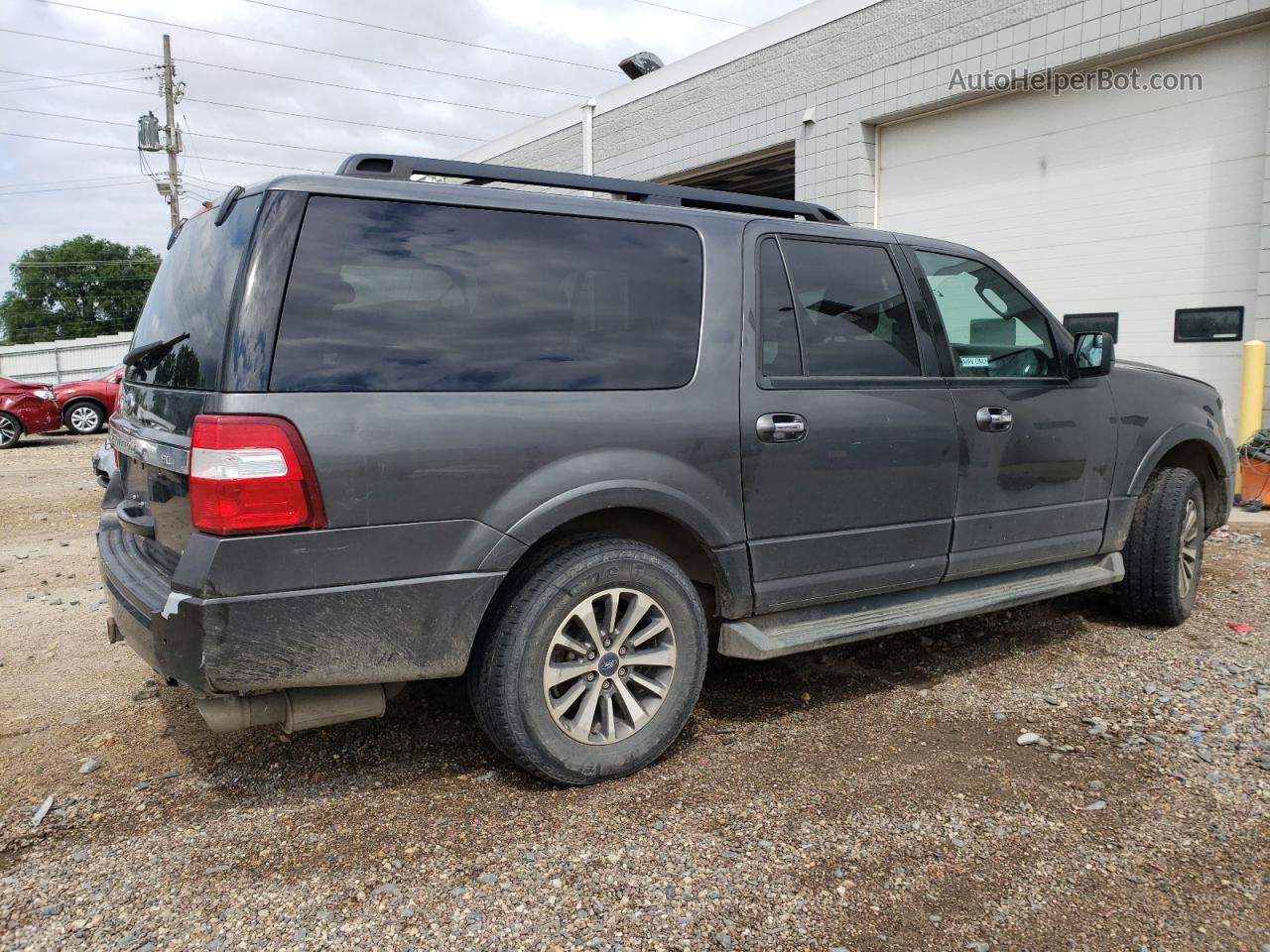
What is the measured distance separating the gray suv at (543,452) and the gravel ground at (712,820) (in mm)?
362

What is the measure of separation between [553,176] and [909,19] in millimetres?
8936

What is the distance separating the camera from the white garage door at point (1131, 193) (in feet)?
26.9

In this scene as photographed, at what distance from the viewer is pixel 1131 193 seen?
891cm

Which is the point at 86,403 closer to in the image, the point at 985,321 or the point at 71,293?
the point at 985,321

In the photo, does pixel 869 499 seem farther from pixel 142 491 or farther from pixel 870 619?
pixel 142 491

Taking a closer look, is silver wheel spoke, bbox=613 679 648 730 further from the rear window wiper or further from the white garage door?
the white garage door

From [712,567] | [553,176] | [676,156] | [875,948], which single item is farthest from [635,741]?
[676,156]

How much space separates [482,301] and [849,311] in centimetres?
154

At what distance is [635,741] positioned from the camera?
3.15 m

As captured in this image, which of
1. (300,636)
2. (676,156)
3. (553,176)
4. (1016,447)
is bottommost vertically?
(300,636)

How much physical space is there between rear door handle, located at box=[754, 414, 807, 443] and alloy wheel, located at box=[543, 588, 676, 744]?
721 millimetres

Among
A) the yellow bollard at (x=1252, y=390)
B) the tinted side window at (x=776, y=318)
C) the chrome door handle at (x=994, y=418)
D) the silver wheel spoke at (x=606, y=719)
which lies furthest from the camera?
the yellow bollard at (x=1252, y=390)

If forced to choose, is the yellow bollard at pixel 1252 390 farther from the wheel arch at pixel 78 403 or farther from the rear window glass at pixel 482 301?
the wheel arch at pixel 78 403

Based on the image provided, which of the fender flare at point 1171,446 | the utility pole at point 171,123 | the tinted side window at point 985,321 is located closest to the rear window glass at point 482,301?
the tinted side window at point 985,321
